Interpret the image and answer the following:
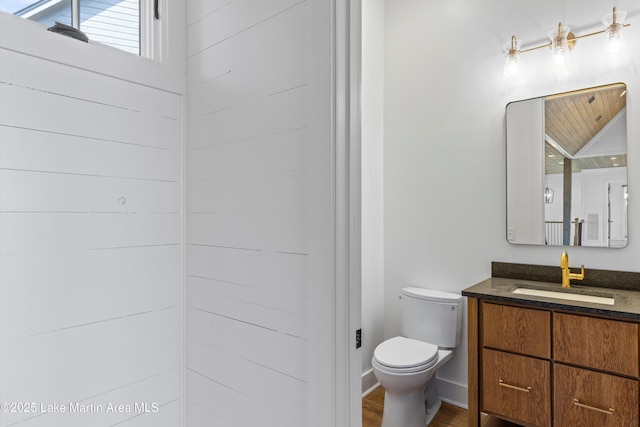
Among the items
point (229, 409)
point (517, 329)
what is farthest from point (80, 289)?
point (517, 329)

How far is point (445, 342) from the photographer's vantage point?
7.86ft

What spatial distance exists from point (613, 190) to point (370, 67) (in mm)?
1683

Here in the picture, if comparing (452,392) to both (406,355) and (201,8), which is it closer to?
(406,355)

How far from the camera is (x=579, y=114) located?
6.98 ft

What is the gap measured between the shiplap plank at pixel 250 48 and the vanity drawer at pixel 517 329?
1.62 meters

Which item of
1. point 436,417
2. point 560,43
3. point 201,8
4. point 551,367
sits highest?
point 560,43

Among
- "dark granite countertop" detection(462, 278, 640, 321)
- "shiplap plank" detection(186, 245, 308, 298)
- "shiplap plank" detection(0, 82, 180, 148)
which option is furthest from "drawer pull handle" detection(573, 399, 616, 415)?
"shiplap plank" detection(0, 82, 180, 148)

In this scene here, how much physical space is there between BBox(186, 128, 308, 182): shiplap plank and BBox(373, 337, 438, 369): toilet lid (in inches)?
54.3

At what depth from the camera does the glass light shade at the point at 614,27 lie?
196 centimetres

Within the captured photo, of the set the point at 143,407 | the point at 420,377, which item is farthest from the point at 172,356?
the point at 420,377

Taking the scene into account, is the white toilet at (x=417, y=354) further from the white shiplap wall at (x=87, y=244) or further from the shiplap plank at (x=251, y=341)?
the white shiplap wall at (x=87, y=244)

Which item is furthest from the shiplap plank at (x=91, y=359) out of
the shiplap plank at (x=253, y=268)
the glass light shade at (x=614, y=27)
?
the glass light shade at (x=614, y=27)

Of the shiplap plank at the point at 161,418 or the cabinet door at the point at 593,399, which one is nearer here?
the shiplap plank at the point at 161,418

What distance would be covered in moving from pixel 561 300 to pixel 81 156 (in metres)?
2.12
